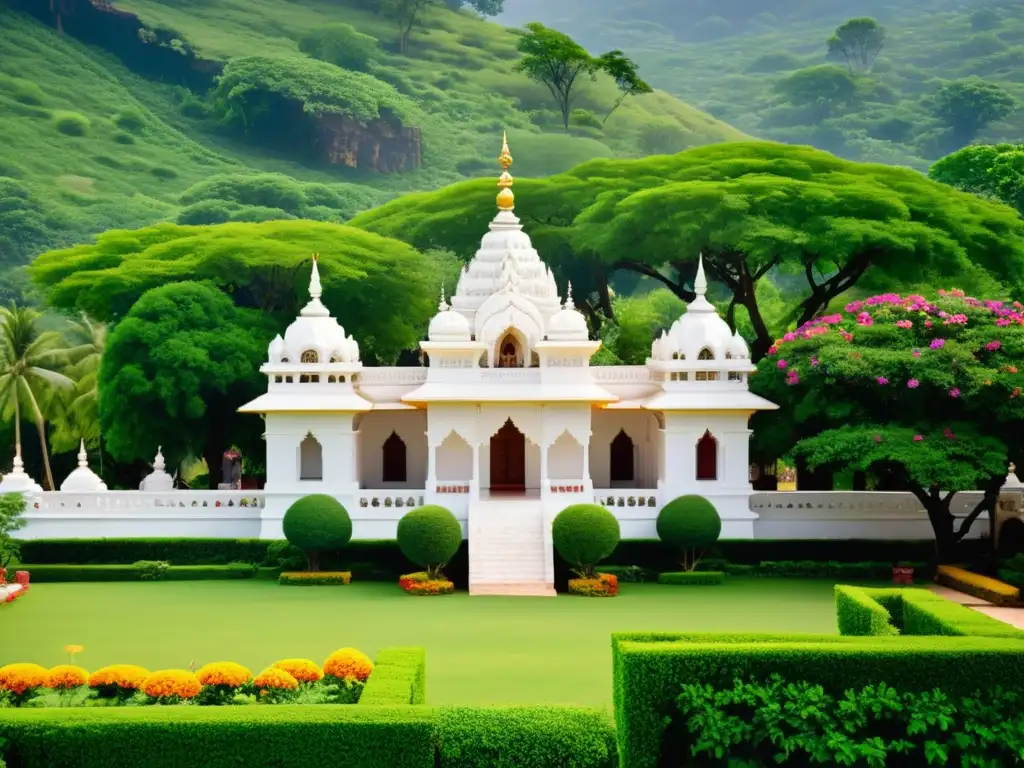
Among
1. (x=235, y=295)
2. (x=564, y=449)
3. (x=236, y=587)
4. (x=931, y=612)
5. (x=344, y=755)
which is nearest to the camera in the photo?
(x=344, y=755)

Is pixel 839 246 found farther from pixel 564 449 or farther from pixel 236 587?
pixel 236 587

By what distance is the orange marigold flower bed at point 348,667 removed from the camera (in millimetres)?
18172

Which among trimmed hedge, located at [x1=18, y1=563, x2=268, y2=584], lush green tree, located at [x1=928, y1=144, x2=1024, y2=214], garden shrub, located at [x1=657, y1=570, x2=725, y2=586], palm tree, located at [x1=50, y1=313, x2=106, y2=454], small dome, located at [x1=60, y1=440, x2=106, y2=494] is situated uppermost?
lush green tree, located at [x1=928, y1=144, x2=1024, y2=214]

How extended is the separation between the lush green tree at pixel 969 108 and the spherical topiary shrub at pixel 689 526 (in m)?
74.5

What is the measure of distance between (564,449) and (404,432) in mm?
3642

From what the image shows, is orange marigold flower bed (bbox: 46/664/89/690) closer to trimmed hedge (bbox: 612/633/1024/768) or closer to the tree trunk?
trimmed hedge (bbox: 612/633/1024/768)

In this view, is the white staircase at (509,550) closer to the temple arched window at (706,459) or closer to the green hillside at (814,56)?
the temple arched window at (706,459)

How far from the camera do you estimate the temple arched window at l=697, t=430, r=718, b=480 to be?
3400 cm

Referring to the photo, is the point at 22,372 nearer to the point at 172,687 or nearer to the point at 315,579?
the point at 315,579

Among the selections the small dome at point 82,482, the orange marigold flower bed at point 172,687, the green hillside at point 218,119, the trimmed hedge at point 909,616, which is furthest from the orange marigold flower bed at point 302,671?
the green hillside at point 218,119

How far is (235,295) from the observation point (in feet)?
147

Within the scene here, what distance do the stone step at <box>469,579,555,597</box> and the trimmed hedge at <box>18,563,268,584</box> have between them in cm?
446

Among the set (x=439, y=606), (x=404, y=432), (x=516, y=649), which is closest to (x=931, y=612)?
(x=516, y=649)

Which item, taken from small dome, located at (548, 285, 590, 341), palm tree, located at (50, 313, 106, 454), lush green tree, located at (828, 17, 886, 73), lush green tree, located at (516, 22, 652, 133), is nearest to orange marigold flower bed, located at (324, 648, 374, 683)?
small dome, located at (548, 285, 590, 341)
